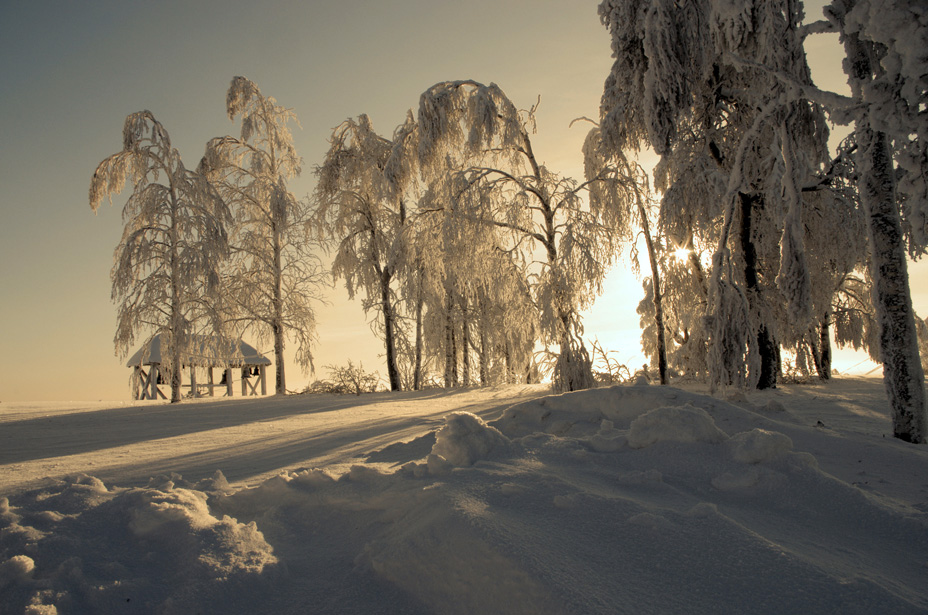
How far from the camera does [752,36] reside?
5.09 metres

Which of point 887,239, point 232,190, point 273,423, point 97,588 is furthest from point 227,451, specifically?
point 232,190

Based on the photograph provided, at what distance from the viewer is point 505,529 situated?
176 cm

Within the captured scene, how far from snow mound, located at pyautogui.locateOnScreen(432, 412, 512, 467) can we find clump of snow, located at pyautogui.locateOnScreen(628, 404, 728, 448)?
73 cm

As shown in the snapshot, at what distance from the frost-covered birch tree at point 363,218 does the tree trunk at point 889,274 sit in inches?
351

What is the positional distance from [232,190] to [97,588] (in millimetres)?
12503

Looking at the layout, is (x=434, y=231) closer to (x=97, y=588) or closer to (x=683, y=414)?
(x=683, y=414)

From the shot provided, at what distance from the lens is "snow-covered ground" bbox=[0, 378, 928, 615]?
155 centimetres

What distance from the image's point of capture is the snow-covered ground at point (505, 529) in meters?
1.55

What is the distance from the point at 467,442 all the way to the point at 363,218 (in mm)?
9728

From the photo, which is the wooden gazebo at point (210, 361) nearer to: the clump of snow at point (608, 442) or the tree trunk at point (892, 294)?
the clump of snow at point (608, 442)

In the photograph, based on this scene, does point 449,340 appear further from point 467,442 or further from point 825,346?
point 467,442

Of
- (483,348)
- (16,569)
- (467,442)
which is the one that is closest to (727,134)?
(467,442)

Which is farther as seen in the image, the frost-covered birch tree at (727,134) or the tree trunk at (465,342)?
the tree trunk at (465,342)

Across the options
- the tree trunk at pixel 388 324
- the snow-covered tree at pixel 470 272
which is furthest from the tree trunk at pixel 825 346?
the tree trunk at pixel 388 324
